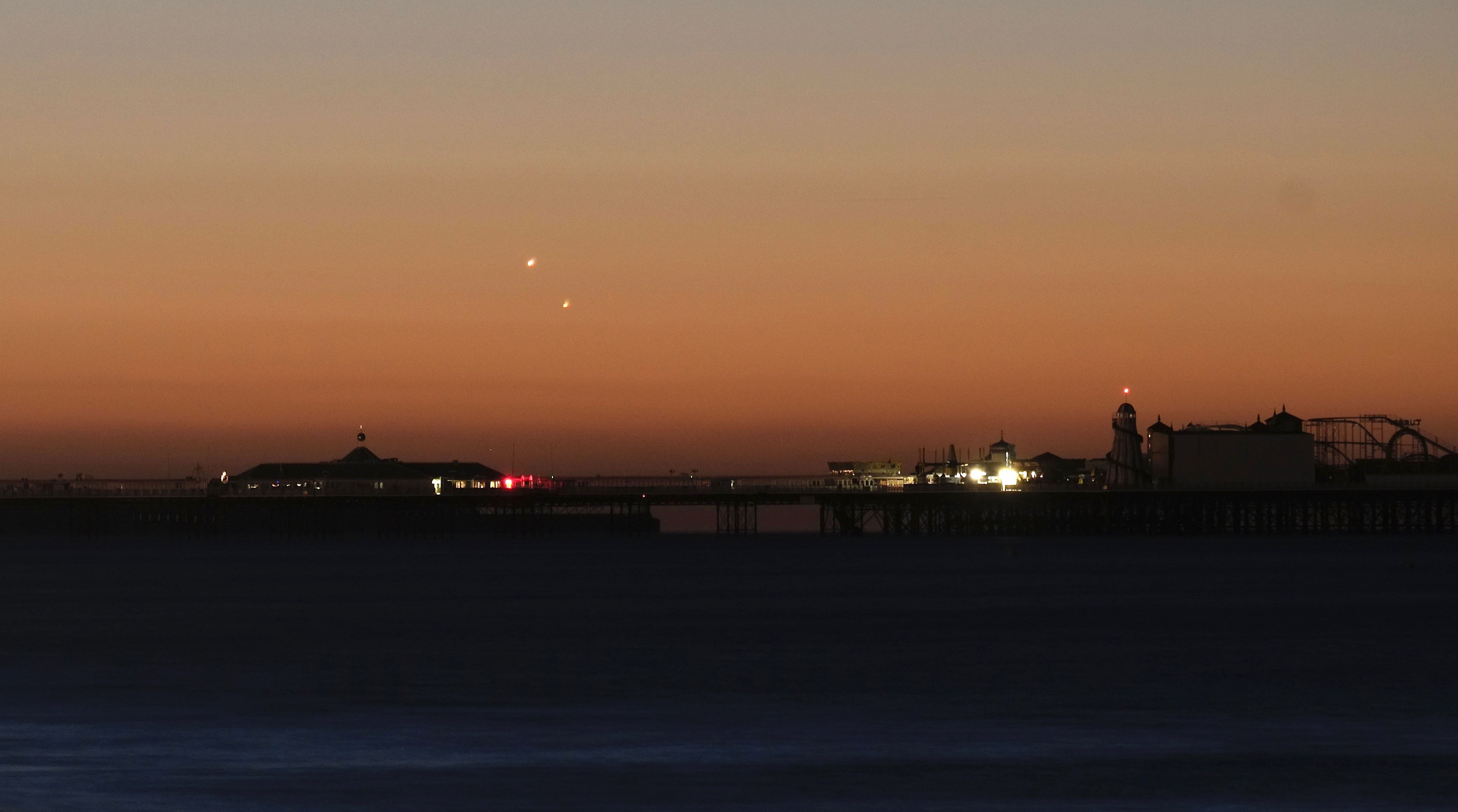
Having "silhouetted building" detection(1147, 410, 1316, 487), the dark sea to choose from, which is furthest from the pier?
the dark sea

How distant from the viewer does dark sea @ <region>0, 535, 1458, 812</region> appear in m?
21.1

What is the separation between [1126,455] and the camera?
153500 millimetres

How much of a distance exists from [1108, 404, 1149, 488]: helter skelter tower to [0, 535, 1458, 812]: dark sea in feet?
282

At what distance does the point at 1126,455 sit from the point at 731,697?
5012 inches

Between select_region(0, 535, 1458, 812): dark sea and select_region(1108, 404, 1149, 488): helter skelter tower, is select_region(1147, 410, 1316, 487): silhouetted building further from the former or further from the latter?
select_region(0, 535, 1458, 812): dark sea

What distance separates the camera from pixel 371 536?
15738 cm

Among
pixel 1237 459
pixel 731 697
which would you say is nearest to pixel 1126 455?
pixel 1237 459

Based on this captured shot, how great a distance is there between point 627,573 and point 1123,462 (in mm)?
82918

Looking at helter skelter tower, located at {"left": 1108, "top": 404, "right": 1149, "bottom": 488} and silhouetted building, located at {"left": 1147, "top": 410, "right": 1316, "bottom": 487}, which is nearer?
silhouetted building, located at {"left": 1147, "top": 410, "right": 1316, "bottom": 487}

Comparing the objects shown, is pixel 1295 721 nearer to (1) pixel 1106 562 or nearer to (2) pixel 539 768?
(2) pixel 539 768

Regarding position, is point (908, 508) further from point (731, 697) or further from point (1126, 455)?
point (731, 697)

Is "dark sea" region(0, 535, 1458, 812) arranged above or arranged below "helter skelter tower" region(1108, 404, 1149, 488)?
below

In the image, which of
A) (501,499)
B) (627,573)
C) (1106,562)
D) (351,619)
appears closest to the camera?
(351,619)

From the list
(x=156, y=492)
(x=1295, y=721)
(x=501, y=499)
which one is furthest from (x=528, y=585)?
(x=156, y=492)
